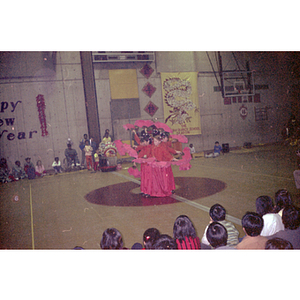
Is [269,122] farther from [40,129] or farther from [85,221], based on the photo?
[85,221]

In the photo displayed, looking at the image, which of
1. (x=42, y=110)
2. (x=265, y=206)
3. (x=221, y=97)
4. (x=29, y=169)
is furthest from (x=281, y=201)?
(x=221, y=97)

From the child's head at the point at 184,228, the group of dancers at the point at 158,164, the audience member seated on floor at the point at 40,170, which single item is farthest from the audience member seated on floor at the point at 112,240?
the audience member seated on floor at the point at 40,170

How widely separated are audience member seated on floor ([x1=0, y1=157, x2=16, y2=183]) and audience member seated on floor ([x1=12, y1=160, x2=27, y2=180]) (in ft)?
0.62

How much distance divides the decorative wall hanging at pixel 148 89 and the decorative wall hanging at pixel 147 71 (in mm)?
327

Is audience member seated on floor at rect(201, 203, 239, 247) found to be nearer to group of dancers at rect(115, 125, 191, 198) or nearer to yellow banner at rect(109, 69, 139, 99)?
group of dancers at rect(115, 125, 191, 198)

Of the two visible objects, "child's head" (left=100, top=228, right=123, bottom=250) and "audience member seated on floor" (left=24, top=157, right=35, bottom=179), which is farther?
"audience member seated on floor" (left=24, top=157, right=35, bottom=179)

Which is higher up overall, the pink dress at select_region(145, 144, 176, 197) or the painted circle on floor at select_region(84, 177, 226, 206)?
the pink dress at select_region(145, 144, 176, 197)

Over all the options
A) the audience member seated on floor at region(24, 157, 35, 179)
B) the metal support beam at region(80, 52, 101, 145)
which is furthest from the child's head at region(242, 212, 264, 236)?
the audience member seated on floor at region(24, 157, 35, 179)

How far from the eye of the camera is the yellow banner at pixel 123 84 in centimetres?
1000

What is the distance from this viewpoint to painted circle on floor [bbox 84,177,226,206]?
14.5 ft

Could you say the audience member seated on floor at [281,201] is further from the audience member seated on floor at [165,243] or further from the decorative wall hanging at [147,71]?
the decorative wall hanging at [147,71]

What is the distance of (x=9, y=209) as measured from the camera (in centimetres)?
476

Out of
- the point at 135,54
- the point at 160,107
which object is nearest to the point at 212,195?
the point at 160,107

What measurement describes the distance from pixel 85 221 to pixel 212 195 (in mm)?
2119
